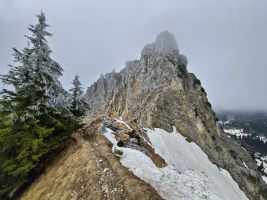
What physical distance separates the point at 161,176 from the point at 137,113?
35.9 metres

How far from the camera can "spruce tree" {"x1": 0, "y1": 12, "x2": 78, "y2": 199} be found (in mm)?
22359

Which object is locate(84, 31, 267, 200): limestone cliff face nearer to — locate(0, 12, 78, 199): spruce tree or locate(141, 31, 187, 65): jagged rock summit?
locate(141, 31, 187, 65): jagged rock summit

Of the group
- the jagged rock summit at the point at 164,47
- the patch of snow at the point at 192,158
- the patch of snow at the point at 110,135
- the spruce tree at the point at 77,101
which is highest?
the jagged rock summit at the point at 164,47

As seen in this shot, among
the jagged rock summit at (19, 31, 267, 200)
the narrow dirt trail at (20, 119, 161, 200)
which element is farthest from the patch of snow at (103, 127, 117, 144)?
the narrow dirt trail at (20, 119, 161, 200)

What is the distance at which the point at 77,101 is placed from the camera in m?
35.0

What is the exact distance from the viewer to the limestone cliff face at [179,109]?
52.2 metres

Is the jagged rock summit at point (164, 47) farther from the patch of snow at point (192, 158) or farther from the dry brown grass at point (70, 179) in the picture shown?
the dry brown grass at point (70, 179)

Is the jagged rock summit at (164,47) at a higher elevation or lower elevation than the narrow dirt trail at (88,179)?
higher

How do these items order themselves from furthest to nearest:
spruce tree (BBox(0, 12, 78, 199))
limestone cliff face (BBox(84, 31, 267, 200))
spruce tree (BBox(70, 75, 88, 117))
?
1. limestone cliff face (BBox(84, 31, 267, 200))
2. spruce tree (BBox(70, 75, 88, 117))
3. spruce tree (BBox(0, 12, 78, 199))

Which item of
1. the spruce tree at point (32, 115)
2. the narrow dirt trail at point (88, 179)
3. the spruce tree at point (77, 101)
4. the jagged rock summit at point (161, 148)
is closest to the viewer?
the narrow dirt trail at point (88, 179)

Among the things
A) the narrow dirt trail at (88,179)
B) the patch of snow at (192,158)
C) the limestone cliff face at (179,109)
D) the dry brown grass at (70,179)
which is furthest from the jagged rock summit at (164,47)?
the dry brown grass at (70,179)

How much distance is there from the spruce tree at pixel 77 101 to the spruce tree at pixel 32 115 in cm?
598

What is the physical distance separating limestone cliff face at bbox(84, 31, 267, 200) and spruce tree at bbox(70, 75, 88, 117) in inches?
407

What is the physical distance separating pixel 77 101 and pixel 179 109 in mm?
26570
